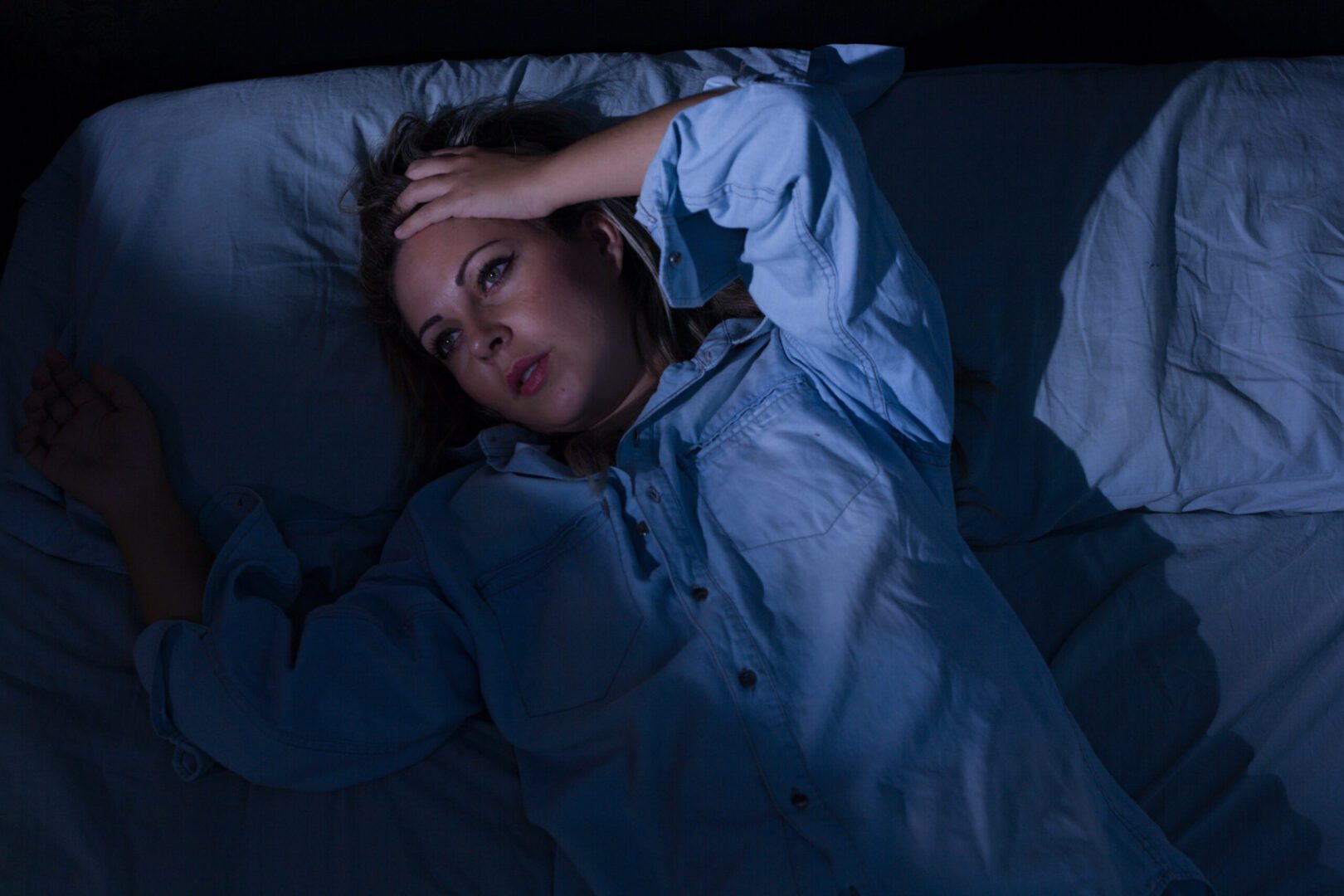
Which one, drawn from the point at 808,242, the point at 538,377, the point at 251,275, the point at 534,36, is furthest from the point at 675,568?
the point at 534,36

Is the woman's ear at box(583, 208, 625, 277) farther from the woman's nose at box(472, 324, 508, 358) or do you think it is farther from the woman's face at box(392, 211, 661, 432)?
the woman's nose at box(472, 324, 508, 358)

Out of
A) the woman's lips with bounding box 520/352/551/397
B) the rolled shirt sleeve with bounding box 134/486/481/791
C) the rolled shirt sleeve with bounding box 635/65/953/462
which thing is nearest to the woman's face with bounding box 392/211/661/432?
the woman's lips with bounding box 520/352/551/397

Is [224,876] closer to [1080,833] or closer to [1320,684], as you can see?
[1080,833]

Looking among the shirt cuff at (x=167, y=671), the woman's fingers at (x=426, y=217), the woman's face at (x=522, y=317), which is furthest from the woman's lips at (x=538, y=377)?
the shirt cuff at (x=167, y=671)

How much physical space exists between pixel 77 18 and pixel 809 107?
1132 mm

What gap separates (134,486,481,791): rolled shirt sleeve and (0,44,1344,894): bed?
42mm

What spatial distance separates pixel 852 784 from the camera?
949mm

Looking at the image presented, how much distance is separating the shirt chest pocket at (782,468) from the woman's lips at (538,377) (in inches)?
7.5

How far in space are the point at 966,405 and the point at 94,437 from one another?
1018 millimetres

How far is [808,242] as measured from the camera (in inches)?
38.6

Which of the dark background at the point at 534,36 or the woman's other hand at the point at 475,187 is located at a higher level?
the dark background at the point at 534,36

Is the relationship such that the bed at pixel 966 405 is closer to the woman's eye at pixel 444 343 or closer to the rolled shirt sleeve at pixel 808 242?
the woman's eye at pixel 444 343

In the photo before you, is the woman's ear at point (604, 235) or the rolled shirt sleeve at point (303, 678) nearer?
the rolled shirt sleeve at point (303, 678)

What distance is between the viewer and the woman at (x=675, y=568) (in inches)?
37.2
